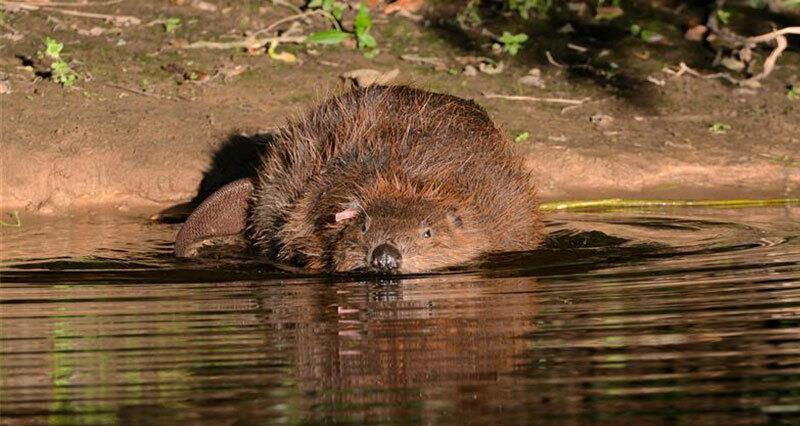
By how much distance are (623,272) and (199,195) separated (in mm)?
3609

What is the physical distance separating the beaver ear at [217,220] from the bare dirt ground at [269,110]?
958 mm

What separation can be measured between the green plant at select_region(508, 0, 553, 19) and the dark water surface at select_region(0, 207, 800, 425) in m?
4.11

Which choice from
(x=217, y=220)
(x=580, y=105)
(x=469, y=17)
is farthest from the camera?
(x=469, y=17)

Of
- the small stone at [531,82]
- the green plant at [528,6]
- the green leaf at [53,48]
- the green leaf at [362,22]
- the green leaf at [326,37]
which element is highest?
the green plant at [528,6]

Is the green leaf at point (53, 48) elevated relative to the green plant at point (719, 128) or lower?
elevated

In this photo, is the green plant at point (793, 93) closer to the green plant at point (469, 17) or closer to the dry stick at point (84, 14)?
the green plant at point (469, 17)

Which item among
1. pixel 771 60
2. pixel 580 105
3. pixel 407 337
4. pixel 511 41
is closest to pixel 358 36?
pixel 511 41

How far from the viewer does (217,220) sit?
838 cm

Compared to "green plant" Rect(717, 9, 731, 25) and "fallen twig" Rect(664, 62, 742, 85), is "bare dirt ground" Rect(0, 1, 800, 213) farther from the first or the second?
"green plant" Rect(717, 9, 731, 25)

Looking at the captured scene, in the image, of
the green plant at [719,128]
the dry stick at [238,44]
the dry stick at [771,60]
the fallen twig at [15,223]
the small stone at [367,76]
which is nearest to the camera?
the fallen twig at [15,223]

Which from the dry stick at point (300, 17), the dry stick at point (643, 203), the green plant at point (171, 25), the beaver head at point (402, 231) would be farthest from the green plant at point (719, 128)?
the green plant at point (171, 25)

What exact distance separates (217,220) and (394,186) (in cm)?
141

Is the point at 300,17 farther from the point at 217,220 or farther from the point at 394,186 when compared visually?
the point at 394,186

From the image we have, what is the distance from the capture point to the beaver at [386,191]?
719cm
